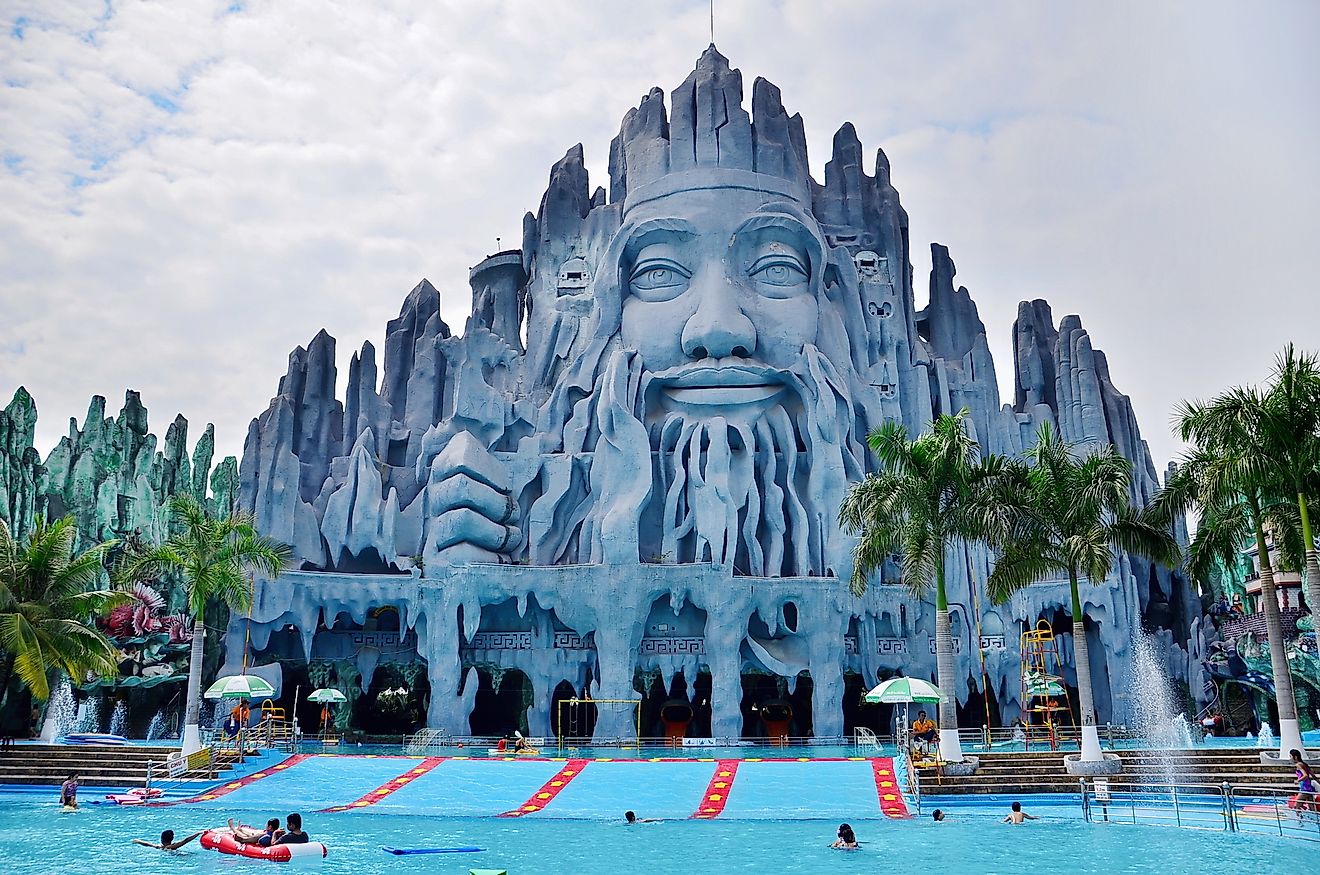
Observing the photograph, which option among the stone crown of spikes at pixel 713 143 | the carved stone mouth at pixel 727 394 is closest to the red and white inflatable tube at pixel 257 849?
the carved stone mouth at pixel 727 394

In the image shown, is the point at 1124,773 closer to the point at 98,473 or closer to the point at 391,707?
the point at 391,707

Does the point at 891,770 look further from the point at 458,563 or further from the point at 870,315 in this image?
the point at 870,315

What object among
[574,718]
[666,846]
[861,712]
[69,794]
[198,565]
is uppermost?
[198,565]

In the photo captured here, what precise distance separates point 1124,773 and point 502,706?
27882mm

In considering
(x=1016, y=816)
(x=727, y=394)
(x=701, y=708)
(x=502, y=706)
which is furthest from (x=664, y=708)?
(x=1016, y=816)

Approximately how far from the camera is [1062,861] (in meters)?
15.9

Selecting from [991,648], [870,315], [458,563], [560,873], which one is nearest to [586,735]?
[458,563]

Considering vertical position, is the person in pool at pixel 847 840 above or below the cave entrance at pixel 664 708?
below

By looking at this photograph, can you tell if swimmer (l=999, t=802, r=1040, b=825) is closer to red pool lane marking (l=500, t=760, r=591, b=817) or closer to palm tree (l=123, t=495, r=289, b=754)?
red pool lane marking (l=500, t=760, r=591, b=817)

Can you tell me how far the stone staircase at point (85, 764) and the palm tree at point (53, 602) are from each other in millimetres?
1962

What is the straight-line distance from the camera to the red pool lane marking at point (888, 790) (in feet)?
71.6

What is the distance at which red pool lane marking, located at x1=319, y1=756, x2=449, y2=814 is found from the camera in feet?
76.4

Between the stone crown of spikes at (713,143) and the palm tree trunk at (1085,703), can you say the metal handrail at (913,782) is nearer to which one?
the palm tree trunk at (1085,703)

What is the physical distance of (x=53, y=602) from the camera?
2561cm
